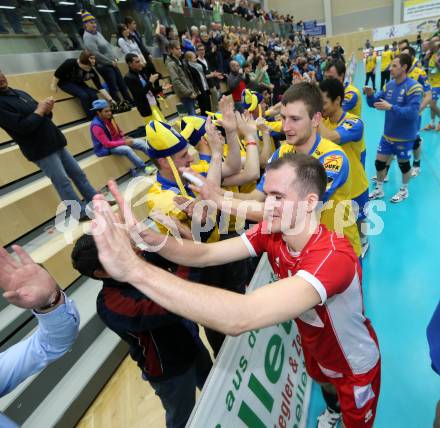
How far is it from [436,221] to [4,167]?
232 inches

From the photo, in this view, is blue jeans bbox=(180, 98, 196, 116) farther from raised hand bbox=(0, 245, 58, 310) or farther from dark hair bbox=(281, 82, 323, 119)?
raised hand bbox=(0, 245, 58, 310)

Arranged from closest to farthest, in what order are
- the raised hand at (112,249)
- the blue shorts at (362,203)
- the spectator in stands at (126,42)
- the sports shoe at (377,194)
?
the raised hand at (112,249) → the blue shorts at (362,203) → the sports shoe at (377,194) → the spectator in stands at (126,42)

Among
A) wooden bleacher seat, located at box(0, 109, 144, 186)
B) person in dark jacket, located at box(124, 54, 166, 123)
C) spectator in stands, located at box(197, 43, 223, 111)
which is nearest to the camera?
wooden bleacher seat, located at box(0, 109, 144, 186)

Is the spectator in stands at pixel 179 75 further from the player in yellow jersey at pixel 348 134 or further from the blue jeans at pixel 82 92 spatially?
the player in yellow jersey at pixel 348 134

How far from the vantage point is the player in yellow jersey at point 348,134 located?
117 inches

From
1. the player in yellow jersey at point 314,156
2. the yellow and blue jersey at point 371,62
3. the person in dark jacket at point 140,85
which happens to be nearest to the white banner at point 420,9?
the yellow and blue jersey at point 371,62

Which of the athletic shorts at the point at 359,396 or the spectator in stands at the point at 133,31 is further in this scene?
the spectator in stands at the point at 133,31

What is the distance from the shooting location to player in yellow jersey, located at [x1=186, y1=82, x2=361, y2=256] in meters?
2.17

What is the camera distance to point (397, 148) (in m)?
4.50

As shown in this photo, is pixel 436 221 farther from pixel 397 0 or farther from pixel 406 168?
pixel 397 0

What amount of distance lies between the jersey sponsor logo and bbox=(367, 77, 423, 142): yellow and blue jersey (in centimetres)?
271

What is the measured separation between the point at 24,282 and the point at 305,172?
1.33 meters

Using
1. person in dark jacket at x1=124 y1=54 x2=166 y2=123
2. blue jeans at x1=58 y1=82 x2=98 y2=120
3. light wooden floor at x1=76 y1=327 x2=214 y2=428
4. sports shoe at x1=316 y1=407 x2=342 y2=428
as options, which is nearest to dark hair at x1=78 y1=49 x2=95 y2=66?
blue jeans at x1=58 y1=82 x2=98 y2=120

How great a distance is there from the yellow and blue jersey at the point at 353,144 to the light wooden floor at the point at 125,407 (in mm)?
2548
